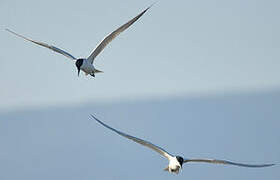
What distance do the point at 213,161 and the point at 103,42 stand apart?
9.48 ft

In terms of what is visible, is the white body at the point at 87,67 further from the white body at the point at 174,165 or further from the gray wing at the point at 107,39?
the white body at the point at 174,165

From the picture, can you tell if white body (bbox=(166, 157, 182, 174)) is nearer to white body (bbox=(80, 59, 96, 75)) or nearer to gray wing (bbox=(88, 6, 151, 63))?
white body (bbox=(80, 59, 96, 75))

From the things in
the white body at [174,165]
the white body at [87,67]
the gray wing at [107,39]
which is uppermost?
the gray wing at [107,39]

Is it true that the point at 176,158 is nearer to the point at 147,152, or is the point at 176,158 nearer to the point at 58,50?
the point at 58,50

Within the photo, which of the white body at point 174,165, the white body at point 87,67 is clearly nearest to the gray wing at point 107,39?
the white body at point 87,67

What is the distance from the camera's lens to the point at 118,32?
15719 millimetres

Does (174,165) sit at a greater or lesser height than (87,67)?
lesser

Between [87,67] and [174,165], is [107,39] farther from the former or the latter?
[174,165]

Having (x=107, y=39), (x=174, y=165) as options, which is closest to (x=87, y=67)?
(x=107, y=39)

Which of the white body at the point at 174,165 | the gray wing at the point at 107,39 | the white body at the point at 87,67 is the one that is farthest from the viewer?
the white body at the point at 87,67

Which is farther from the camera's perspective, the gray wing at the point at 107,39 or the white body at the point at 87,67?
the white body at the point at 87,67

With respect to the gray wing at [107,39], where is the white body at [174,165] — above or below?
below

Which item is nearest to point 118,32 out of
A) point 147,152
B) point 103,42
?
point 103,42

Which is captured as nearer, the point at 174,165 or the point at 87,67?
the point at 174,165
